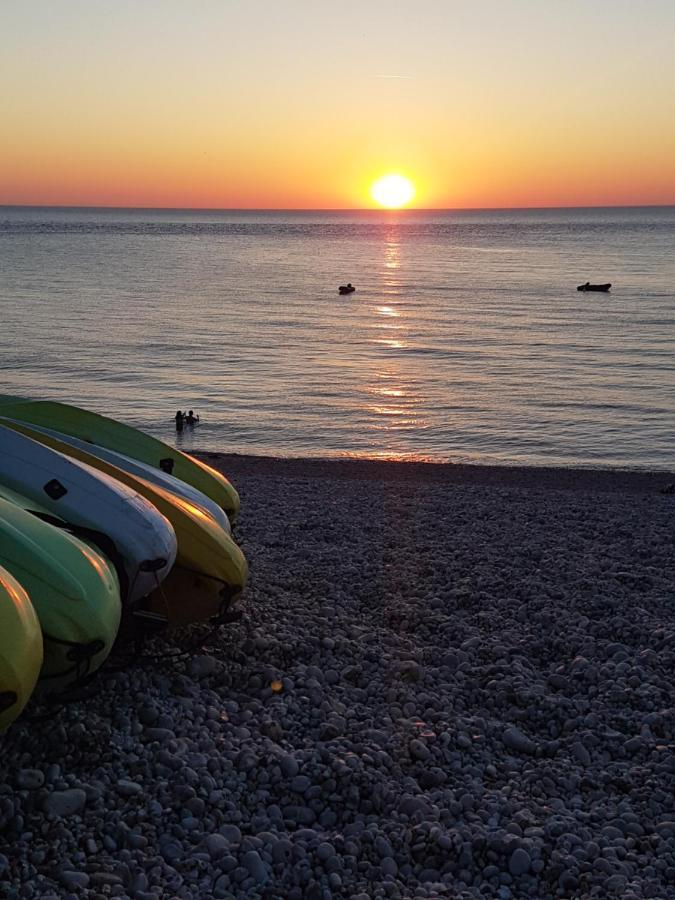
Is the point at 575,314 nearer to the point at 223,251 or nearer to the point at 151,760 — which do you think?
the point at 151,760

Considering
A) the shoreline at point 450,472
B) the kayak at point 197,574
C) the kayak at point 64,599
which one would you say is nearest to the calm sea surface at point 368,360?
the shoreline at point 450,472

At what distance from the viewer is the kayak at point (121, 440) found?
26.7ft

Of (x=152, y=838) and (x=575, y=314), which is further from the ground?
(x=575, y=314)

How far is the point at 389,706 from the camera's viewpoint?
19.7 feet

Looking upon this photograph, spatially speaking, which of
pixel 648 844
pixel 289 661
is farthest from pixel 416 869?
pixel 289 661

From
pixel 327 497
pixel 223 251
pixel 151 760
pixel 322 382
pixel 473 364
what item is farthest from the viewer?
pixel 223 251

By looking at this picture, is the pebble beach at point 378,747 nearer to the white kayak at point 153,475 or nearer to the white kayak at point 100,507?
the white kayak at point 100,507

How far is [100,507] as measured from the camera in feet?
20.0

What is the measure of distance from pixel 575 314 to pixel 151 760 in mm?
35593

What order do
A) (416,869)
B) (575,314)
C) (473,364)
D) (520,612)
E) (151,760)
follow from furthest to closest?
(575,314), (473,364), (520,612), (151,760), (416,869)

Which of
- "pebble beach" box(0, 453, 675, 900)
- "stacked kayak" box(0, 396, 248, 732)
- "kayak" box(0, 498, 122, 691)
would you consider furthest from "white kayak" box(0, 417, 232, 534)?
"kayak" box(0, 498, 122, 691)

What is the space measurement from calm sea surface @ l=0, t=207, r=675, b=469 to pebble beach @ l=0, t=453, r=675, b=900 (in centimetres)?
940

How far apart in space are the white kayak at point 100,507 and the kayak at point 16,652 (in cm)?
111

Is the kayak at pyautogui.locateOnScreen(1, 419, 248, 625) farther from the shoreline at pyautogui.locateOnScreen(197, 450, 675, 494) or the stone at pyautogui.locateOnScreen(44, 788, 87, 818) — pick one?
the shoreline at pyautogui.locateOnScreen(197, 450, 675, 494)
